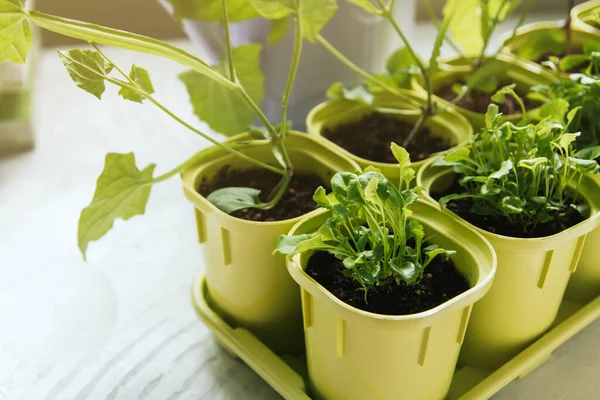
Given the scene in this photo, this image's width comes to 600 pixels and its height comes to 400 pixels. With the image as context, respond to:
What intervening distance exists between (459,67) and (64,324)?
22.5 inches

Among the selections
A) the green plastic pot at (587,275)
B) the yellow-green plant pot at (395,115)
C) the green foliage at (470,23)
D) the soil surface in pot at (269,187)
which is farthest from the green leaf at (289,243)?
the green foliage at (470,23)

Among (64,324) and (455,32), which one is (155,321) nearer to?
(64,324)

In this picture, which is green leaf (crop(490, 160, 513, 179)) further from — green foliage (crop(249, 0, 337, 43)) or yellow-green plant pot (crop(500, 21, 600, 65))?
yellow-green plant pot (crop(500, 21, 600, 65))

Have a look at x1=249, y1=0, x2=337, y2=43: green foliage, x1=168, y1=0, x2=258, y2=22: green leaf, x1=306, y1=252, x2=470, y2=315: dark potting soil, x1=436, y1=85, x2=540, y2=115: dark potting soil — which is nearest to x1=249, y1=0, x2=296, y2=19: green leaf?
x1=249, y1=0, x2=337, y2=43: green foliage

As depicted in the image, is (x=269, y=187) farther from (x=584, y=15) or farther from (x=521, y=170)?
(x=584, y=15)

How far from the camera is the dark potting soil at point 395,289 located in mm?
475

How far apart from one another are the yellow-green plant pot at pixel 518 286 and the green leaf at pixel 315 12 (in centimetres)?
17

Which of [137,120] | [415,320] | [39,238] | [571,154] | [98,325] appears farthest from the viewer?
[137,120]

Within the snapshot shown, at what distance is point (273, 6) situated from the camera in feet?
1.77

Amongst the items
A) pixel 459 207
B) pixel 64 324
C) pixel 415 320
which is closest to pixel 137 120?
pixel 64 324

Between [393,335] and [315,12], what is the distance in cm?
30

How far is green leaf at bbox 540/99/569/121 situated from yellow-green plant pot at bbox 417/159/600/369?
0.22ft

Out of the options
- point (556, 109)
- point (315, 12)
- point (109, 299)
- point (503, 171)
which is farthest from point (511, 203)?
point (109, 299)

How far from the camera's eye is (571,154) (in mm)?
552
